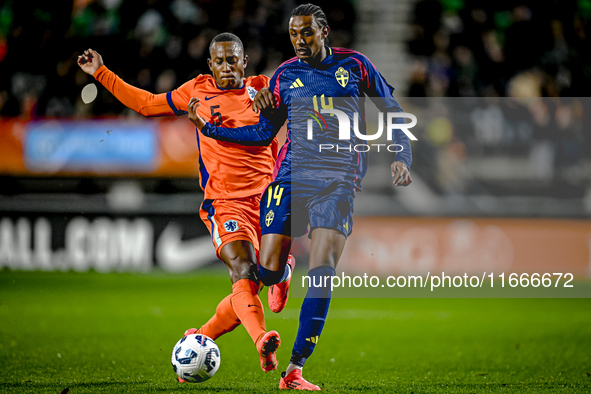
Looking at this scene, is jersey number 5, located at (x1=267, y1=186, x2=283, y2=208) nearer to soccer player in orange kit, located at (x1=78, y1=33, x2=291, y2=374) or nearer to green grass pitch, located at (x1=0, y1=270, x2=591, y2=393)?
soccer player in orange kit, located at (x1=78, y1=33, x2=291, y2=374)

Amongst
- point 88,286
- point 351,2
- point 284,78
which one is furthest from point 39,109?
point 284,78

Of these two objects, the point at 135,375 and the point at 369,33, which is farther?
the point at 369,33

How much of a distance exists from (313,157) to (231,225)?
727 millimetres

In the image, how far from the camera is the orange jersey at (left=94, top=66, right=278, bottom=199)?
14.9 feet

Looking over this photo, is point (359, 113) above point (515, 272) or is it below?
above

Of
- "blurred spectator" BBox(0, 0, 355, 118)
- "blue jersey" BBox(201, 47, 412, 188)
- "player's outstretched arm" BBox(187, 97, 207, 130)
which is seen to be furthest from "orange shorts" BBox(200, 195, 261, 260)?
"blurred spectator" BBox(0, 0, 355, 118)

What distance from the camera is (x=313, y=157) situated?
4121 mm

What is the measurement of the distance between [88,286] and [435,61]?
6.35 meters

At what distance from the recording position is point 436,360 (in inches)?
201

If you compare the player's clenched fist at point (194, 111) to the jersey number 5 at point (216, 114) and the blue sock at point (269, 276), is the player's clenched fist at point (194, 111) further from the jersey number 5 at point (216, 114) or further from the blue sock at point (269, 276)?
the blue sock at point (269, 276)

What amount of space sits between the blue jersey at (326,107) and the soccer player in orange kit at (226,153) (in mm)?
384

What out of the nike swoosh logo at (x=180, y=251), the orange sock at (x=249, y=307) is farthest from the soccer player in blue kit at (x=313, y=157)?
the nike swoosh logo at (x=180, y=251)

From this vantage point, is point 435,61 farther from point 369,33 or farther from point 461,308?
point 461,308
